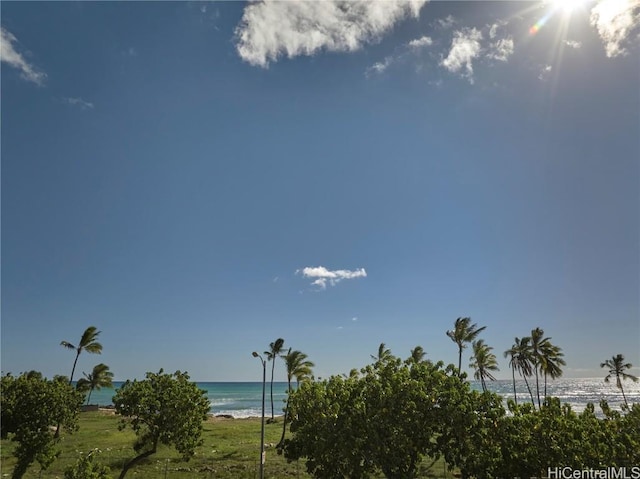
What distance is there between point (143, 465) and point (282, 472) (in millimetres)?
12071

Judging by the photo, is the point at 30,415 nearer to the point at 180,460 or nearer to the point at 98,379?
the point at 180,460

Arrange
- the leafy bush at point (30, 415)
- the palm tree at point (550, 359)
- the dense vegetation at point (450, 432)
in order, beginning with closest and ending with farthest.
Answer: the dense vegetation at point (450, 432) < the leafy bush at point (30, 415) < the palm tree at point (550, 359)

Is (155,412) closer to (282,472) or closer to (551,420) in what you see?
(282,472)

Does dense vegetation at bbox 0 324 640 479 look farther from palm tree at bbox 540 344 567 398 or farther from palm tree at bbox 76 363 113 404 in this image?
palm tree at bbox 76 363 113 404

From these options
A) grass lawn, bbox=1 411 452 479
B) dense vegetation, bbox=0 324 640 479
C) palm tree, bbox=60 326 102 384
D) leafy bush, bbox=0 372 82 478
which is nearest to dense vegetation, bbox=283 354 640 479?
dense vegetation, bbox=0 324 640 479

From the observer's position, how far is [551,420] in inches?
795

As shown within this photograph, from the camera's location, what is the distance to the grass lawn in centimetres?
3272

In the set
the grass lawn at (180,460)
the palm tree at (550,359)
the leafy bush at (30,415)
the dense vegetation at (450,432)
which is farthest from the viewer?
the palm tree at (550,359)

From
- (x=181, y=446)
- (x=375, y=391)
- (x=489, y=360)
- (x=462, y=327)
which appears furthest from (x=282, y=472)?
(x=489, y=360)

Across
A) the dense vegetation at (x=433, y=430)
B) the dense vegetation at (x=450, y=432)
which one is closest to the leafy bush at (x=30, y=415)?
the dense vegetation at (x=433, y=430)

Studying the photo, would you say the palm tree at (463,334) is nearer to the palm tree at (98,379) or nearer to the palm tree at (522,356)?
the palm tree at (522,356)

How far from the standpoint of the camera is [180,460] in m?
36.8

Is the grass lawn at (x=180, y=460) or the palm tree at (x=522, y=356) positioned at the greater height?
the palm tree at (x=522, y=356)

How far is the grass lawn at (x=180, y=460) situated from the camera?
3272 centimetres
